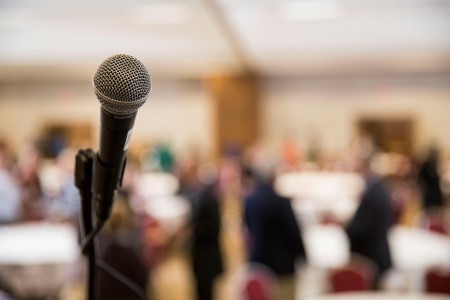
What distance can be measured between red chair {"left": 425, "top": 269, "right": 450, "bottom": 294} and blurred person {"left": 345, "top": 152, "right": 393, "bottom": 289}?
100cm

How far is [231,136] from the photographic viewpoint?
51.8ft

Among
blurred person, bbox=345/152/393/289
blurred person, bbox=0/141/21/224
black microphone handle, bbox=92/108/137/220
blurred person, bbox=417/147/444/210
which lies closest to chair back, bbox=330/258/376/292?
blurred person, bbox=345/152/393/289

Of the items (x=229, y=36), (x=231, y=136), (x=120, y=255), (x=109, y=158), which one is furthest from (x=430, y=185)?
(x=109, y=158)

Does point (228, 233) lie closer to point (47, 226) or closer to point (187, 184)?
point (187, 184)

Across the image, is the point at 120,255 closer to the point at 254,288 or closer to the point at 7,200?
the point at 254,288

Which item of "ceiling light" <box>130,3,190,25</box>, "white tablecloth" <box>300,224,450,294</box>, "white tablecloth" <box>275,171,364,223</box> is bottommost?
"white tablecloth" <box>300,224,450,294</box>

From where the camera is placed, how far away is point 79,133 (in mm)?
17688

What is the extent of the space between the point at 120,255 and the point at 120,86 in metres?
3.31

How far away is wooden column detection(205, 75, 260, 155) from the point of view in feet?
50.9

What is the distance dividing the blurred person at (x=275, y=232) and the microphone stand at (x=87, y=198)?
149 inches

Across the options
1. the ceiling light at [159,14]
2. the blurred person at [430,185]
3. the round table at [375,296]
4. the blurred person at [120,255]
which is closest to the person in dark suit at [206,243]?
the blurred person at [120,255]

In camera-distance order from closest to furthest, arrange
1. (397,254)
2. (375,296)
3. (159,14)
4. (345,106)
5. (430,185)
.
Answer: (375,296)
(397,254)
(159,14)
(430,185)
(345,106)

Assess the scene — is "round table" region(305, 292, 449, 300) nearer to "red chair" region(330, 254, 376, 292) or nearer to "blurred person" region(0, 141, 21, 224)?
"red chair" region(330, 254, 376, 292)

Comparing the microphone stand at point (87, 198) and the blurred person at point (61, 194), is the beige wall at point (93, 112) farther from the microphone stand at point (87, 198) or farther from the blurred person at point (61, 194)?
the microphone stand at point (87, 198)
